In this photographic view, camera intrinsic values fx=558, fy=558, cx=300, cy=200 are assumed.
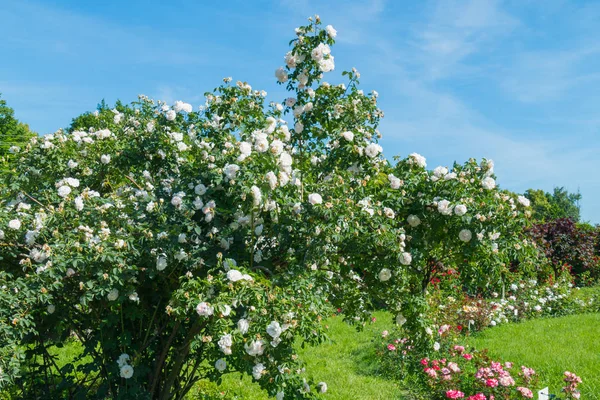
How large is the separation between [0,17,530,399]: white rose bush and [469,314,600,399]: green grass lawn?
2539 millimetres

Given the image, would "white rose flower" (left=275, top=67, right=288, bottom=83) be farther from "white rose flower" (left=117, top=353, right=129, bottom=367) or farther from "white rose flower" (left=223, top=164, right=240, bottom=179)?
"white rose flower" (left=117, top=353, right=129, bottom=367)

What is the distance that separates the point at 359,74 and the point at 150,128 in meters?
1.73

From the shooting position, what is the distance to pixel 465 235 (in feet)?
12.1

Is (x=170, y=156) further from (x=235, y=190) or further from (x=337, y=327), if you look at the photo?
(x=337, y=327)

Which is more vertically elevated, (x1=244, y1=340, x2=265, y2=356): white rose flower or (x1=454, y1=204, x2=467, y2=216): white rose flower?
(x1=454, y1=204, x2=467, y2=216): white rose flower

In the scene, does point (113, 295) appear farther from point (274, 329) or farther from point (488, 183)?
point (488, 183)

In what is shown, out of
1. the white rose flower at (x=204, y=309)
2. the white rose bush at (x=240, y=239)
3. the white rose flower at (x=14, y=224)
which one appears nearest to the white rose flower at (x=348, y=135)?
the white rose bush at (x=240, y=239)

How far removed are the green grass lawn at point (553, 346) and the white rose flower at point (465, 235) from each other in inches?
114

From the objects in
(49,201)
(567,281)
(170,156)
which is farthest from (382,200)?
(567,281)

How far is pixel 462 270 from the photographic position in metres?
4.14

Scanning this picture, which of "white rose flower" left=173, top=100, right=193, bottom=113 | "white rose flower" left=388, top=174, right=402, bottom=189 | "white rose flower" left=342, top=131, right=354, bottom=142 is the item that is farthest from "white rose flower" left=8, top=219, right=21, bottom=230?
"white rose flower" left=388, top=174, right=402, bottom=189

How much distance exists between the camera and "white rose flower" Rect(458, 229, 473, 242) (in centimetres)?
368

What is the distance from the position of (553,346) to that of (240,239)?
17.7 ft

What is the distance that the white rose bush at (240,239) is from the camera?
329 centimetres
